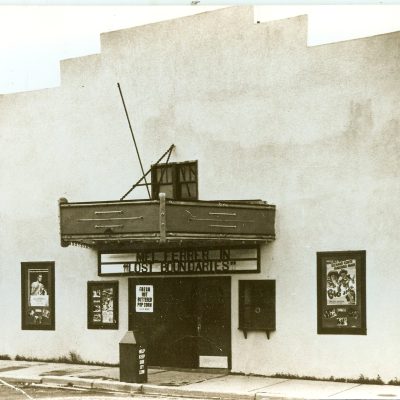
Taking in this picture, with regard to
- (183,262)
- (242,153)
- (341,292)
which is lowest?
(341,292)

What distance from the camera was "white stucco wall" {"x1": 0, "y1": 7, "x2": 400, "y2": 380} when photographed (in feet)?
54.0

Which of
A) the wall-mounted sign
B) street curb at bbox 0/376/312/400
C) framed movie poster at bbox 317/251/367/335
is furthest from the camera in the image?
the wall-mounted sign

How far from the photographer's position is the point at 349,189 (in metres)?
16.8

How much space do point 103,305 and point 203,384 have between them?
176 inches

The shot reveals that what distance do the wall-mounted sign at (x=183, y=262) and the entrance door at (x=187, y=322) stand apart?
0.24 metres

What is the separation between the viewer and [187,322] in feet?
61.6

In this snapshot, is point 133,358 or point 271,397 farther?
point 133,358

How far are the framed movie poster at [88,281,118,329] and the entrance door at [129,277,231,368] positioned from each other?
21.8 inches

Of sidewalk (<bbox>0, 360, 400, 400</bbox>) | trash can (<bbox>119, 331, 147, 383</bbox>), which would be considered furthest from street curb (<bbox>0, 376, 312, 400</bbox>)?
trash can (<bbox>119, 331, 147, 383</bbox>)

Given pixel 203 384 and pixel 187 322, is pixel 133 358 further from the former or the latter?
pixel 187 322

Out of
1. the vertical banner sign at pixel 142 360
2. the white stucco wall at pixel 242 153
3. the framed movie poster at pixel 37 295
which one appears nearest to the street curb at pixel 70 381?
the vertical banner sign at pixel 142 360

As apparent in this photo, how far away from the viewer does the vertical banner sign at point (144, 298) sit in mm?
19406

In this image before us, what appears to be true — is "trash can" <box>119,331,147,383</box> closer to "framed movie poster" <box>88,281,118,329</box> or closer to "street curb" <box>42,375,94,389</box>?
"street curb" <box>42,375,94,389</box>

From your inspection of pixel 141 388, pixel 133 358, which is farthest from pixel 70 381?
pixel 141 388
